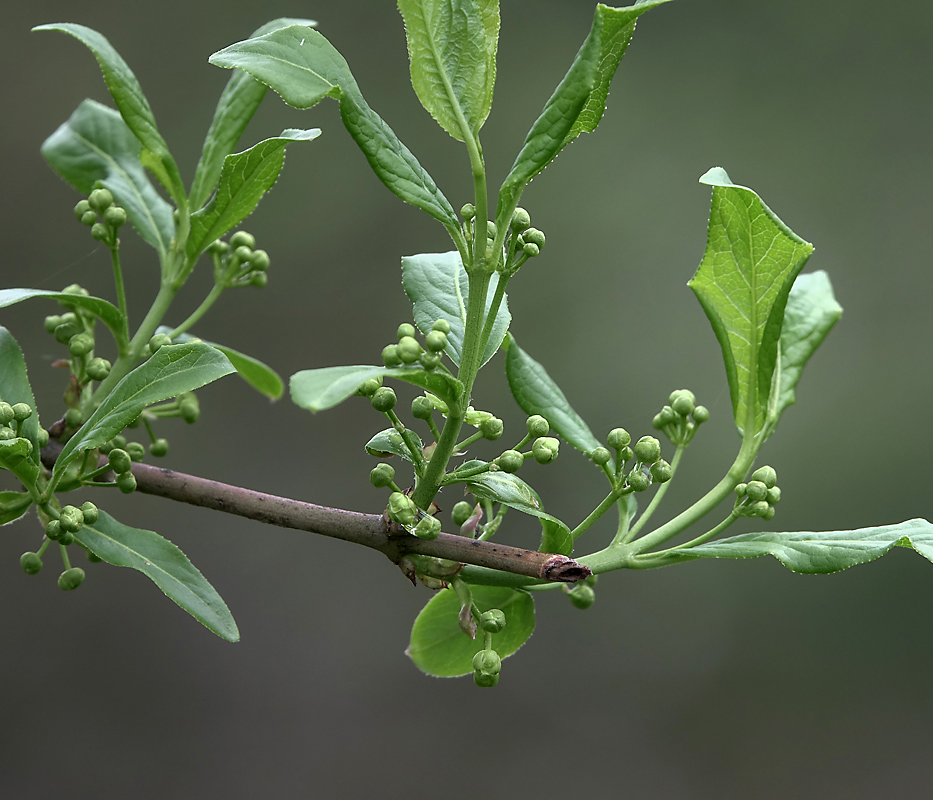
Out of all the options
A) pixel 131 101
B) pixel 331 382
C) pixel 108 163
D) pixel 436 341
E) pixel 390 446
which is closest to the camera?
pixel 331 382

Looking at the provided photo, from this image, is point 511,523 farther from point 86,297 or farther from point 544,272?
point 86,297

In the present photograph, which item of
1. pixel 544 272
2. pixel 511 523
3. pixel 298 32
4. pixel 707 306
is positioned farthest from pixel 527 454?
pixel 544 272

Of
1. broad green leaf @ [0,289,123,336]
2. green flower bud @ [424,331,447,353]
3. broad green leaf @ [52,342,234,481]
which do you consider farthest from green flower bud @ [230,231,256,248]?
green flower bud @ [424,331,447,353]

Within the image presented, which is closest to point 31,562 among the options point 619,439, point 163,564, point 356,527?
point 163,564

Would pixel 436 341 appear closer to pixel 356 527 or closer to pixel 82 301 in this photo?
pixel 356 527

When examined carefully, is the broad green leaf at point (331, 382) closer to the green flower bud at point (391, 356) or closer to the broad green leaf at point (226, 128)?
the green flower bud at point (391, 356)

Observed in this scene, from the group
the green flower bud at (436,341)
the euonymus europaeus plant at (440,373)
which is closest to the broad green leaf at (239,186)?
the euonymus europaeus plant at (440,373)

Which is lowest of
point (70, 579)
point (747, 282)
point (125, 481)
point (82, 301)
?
point (70, 579)
